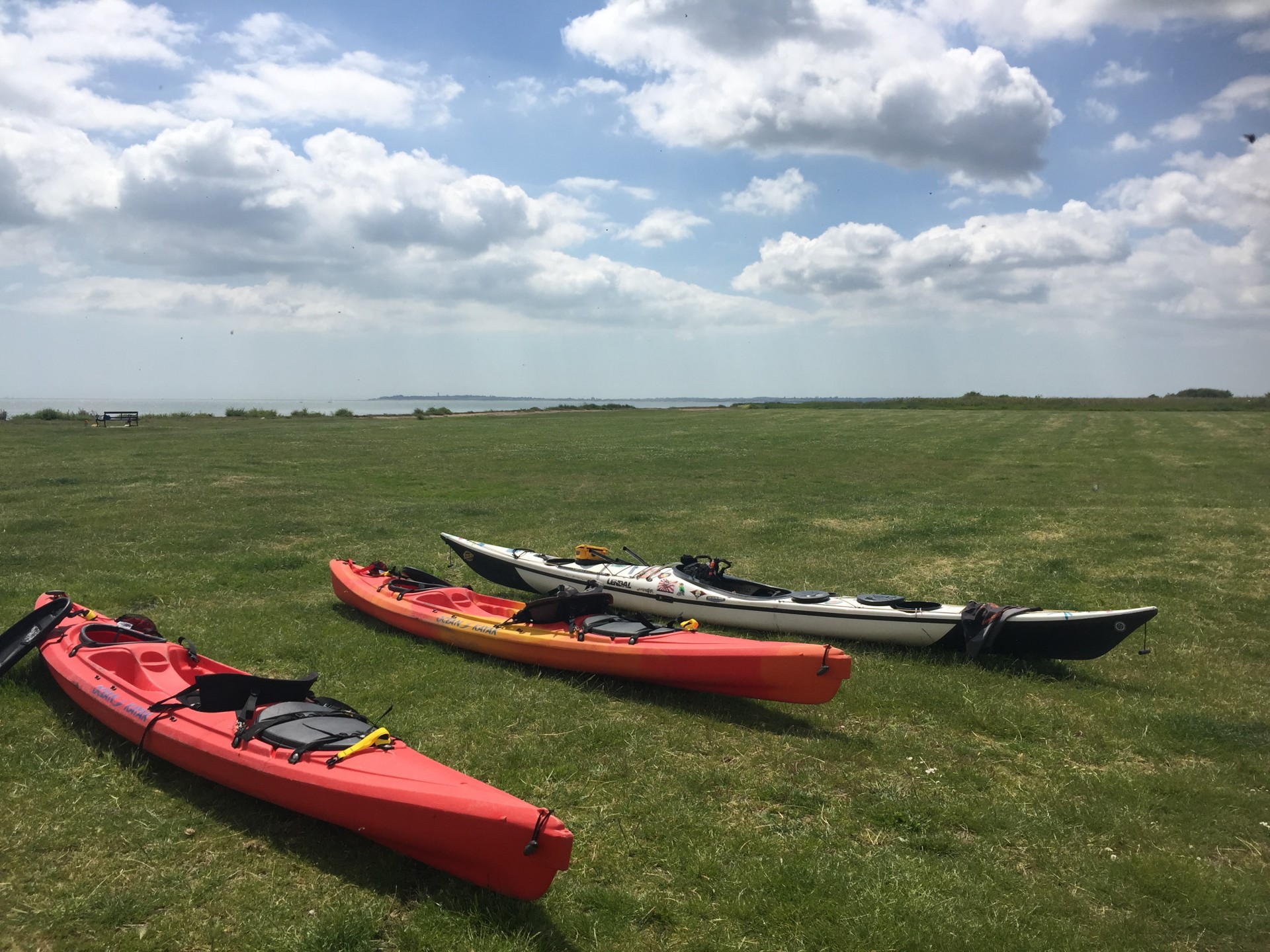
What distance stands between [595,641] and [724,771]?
2084 millimetres

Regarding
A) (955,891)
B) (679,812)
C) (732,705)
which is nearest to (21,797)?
(679,812)

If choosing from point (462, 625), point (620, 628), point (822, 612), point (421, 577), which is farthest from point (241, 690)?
point (822, 612)

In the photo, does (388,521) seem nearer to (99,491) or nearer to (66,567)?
(66,567)

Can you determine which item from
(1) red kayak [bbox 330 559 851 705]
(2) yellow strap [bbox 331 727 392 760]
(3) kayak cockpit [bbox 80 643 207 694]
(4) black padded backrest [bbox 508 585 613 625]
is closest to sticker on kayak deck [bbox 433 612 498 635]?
(1) red kayak [bbox 330 559 851 705]

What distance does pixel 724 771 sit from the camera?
573cm

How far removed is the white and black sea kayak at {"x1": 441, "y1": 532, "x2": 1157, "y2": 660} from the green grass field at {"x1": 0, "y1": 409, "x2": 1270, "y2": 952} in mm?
314

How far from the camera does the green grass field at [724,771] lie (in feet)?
13.6

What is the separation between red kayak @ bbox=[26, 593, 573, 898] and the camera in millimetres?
4031

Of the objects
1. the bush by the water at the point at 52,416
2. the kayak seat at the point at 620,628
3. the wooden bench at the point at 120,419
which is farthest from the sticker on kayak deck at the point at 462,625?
the bush by the water at the point at 52,416

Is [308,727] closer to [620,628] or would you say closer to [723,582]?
[620,628]

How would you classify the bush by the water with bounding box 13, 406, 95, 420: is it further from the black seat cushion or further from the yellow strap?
the yellow strap

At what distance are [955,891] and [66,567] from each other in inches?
482

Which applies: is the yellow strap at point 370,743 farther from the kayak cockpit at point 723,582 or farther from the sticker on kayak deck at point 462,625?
the kayak cockpit at point 723,582

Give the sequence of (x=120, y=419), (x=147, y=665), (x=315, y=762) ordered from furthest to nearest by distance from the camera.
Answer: (x=120, y=419) < (x=147, y=665) < (x=315, y=762)
